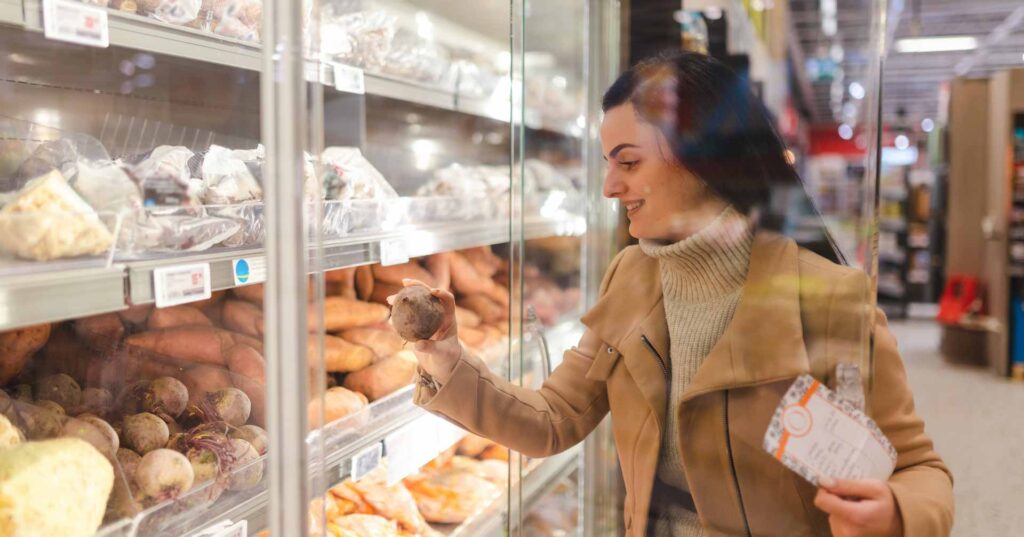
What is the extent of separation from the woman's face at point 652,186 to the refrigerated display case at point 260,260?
37 centimetres

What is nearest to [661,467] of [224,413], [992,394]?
[224,413]

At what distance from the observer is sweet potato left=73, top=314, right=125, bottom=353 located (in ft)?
4.29

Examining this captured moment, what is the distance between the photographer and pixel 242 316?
150 centimetres

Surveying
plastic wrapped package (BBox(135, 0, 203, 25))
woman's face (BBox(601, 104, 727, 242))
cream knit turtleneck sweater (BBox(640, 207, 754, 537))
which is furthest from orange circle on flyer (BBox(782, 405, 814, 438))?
plastic wrapped package (BBox(135, 0, 203, 25))

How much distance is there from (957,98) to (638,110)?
10.6 ft

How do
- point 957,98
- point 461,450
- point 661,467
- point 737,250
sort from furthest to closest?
point 957,98, point 461,450, point 661,467, point 737,250

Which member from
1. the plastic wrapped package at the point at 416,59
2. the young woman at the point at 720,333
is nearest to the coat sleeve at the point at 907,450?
the young woman at the point at 720,333

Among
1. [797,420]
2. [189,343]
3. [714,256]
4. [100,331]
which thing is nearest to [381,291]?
[189,343]

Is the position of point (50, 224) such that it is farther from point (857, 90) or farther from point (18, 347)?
point (857, 90)

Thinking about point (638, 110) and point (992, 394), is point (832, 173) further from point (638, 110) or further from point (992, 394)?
point (992, 394)

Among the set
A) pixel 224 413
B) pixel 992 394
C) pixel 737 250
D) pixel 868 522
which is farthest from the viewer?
pixel 992 394

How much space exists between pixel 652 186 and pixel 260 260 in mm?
652

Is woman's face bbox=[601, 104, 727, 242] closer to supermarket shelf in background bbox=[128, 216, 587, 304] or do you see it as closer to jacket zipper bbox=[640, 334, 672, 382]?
jacket zipper bbox=[640, 334, 672, 382]

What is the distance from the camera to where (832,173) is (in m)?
0.99
